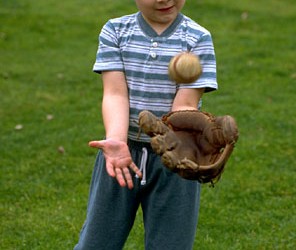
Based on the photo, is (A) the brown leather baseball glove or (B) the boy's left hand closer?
(A) the brown leather baseball glove

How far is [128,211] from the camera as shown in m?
2.59

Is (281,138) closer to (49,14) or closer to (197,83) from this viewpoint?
(197,83)

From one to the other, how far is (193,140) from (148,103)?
0.73ft

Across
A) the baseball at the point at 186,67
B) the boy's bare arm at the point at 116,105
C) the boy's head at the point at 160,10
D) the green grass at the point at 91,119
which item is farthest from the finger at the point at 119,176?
the green grass at the point at 91,119

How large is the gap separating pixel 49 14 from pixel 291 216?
236 inches

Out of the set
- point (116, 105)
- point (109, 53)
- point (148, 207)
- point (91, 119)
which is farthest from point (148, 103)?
point (91, 119)

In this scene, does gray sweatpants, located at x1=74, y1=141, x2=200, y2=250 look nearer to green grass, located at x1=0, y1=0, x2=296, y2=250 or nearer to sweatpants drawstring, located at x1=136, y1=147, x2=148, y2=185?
sweatpants drawstring, located at x1=136, y1=147, x2=148, y2=185

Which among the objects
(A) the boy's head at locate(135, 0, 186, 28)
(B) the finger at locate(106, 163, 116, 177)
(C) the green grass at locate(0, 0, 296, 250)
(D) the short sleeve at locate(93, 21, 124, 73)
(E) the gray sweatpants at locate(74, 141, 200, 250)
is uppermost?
(A) the boy's head at locate(135, 0, 186, 28)

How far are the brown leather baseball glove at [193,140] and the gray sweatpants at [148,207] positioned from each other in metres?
0.20

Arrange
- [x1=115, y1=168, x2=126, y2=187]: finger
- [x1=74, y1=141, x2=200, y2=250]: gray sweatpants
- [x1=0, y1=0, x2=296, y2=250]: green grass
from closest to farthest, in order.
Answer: [x1=115, y1=168, x2=126, y2=187]: finger → [x1=74, y1=141, x2=200, y2=250]: gray sweatpants → [x1=0, y1=0, x2=296, y2=250]: green grass

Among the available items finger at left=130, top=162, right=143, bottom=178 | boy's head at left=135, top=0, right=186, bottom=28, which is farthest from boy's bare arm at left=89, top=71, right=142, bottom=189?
boy's head at left=135, top=0, right=186, bottom=28

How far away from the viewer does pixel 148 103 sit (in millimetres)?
2482

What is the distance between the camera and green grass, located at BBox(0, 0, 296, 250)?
398cm

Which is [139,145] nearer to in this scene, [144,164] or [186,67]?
[144,164]
